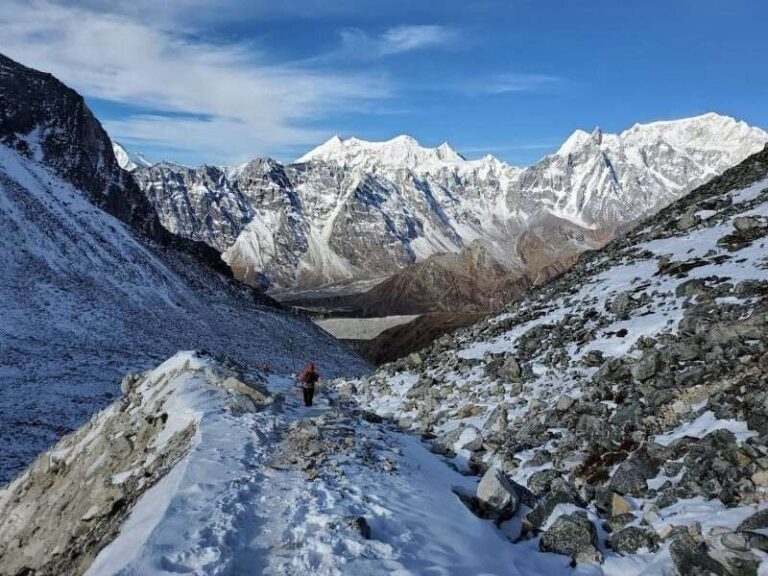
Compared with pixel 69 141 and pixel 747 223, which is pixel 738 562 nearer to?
pixel 747 223

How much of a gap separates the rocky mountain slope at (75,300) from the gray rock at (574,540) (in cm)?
2531

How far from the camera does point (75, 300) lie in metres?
63.3

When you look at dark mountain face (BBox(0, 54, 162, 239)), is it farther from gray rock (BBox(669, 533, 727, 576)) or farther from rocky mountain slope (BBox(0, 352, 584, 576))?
gray rock (BBox(669, 533, 727, 576))

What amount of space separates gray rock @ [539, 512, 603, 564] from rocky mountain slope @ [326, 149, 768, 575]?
2cm

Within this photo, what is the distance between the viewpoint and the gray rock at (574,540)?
10.2 m

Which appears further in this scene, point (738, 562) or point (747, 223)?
point (747, 223)

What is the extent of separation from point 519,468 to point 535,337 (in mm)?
10034

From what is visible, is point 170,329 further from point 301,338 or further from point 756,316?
point 756,316

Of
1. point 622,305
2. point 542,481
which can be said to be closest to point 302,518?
point 542,481

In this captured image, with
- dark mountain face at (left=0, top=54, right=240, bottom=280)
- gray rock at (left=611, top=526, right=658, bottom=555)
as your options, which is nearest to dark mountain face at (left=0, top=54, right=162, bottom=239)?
dark mountain face at (left=0, top=54, right=240, bottom=280)

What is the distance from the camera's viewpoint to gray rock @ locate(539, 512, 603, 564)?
1023 centimetres

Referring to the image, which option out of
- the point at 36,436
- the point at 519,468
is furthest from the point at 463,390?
the point at 36,436

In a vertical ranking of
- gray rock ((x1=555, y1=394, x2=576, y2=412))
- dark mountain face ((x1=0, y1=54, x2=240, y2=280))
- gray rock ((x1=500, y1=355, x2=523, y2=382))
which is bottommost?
gray rock ((x1=555, y1=394, x2=576, y2=412))

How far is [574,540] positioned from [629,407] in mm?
5666
